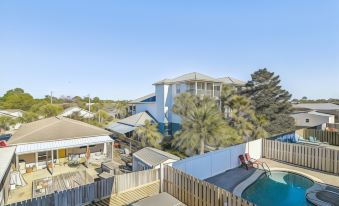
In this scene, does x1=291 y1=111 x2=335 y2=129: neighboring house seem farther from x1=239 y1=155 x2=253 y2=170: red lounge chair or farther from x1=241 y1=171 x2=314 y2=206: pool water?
x1=239 y1=155 x2=253 y2=170: red lounge chair

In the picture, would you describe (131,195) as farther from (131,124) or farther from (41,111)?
(41,111)

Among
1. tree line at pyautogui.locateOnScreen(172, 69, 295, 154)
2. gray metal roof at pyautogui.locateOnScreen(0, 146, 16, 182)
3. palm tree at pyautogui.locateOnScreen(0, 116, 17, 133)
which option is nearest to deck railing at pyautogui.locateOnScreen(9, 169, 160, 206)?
gray metal roof at pyautogui.locateOnScreen(0, 146, 16, 182)

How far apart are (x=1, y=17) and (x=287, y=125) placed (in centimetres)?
3914

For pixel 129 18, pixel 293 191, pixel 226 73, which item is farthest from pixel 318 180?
pixel 226 73

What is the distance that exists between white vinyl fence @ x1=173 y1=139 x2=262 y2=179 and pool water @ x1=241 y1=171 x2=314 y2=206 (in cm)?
230

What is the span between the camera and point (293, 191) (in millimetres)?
11977

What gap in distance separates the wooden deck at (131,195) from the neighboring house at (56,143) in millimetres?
11544

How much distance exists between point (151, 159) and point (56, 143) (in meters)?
10.7

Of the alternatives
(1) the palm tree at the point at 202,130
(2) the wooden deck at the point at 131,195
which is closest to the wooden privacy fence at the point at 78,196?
(2) the wooden deck at the point at 131,195

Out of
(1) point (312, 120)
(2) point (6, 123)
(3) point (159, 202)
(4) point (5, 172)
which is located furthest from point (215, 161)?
(2) point (6, 123)

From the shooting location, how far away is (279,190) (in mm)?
12102

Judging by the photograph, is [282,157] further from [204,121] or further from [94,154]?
[94,154]

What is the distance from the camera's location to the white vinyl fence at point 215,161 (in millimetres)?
12172

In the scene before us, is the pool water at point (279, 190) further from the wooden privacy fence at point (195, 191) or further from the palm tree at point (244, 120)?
the palm tree at point (244, 120)
